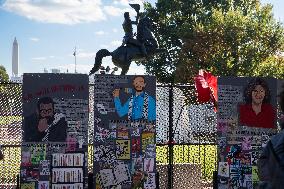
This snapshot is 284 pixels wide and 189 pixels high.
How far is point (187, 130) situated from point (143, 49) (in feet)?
7.67

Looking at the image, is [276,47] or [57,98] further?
[276,47]

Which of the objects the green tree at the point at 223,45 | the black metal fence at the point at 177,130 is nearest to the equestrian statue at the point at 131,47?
the black metal fence at the point at 177,130

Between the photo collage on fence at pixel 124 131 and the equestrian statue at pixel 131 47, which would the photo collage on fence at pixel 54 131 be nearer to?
the photo collage on fence at pixel 124 131

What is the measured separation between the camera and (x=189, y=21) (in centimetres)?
2914

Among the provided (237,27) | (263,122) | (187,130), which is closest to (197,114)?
(187,130)

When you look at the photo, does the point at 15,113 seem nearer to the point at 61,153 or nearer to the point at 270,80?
the point at 61,153

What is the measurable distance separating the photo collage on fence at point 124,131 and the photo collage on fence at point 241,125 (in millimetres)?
1099

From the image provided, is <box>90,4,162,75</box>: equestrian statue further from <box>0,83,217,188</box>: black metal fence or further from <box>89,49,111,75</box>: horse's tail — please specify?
<box>0,83,217,188</box>: black metal fence

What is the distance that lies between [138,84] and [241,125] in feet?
5.78

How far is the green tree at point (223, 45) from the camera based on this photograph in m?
24.0

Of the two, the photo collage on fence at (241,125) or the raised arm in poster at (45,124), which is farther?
the photo collage on fence at (241,125)

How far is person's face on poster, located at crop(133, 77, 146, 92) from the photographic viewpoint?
22.4ft

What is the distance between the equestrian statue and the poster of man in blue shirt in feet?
2.70

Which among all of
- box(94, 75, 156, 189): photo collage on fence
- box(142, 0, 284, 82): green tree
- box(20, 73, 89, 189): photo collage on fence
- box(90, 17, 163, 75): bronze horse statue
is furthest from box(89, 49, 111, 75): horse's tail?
box(142, 0, 284, 82): green tree
